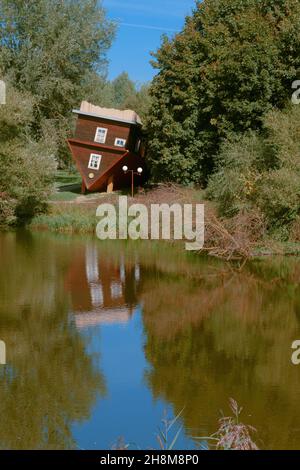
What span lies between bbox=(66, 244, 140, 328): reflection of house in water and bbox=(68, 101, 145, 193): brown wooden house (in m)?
11.2

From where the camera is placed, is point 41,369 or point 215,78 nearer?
point 41,369

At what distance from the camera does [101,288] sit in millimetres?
16203

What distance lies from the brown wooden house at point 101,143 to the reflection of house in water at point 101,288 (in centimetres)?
1116

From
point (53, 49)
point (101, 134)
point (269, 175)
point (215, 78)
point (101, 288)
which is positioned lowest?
point (101, 288)

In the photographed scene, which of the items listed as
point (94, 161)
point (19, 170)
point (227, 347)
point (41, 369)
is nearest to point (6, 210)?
point (19, 170)

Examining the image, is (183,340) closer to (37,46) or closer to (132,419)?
(132,419)

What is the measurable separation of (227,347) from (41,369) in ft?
11.5

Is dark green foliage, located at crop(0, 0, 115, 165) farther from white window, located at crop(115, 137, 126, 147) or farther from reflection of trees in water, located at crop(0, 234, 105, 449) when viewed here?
reflection of trees in water, located at crop(0, 234, 105, 449)

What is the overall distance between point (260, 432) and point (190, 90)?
75.7 feet

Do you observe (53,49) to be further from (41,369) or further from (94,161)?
(41,369)

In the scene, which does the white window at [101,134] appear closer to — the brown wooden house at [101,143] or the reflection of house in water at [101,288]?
the brown wooden house at [101,143]

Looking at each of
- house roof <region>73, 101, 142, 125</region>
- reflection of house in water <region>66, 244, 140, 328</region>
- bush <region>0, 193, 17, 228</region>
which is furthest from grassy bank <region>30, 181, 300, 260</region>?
house roof <region>73, 101, 142, 125</region>

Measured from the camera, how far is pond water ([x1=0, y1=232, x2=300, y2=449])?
8.16 m

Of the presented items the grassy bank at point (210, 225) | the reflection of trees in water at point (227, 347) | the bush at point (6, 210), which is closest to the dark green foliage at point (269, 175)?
the grassy bank at point (210, 225)
